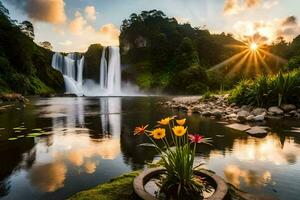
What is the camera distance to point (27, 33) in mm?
63500

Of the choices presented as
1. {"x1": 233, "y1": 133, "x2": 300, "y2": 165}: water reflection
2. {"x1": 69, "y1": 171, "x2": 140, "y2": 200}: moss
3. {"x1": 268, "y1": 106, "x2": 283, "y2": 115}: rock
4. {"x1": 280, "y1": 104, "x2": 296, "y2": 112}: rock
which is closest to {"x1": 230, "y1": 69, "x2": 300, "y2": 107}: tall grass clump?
{"x1": 280, "y1": 104, "x2": 296, "y2": 112}: rock

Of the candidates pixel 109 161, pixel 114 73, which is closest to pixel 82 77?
pixel 114 73

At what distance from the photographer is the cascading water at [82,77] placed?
215 feet

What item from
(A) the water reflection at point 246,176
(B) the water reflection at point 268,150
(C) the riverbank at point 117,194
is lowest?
(B) the water reflection at point 268,150

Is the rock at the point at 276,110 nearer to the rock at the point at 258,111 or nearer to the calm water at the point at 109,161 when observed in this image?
the rock at the point at 258,111

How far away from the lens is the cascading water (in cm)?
6544

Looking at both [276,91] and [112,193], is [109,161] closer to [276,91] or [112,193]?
[112,193]

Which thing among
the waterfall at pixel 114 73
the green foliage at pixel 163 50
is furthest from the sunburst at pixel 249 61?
the waterfall at pixel 114 73

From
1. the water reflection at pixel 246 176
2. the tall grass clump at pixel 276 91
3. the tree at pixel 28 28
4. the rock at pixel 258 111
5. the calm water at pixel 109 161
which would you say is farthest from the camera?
the tree at pixel 28 28

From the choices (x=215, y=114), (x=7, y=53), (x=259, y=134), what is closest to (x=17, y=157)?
(x=259, y=134)

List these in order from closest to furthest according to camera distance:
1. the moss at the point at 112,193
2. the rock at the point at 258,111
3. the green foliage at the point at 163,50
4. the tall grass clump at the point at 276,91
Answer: the moss at the point at 112,193
the rock at the point at 258,111
the tall grass clump at the point at 276,91
the green foliage at the point at 163,50

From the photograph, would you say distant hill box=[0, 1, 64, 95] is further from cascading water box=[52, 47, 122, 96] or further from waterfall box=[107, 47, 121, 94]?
waterfall box=[107, 47, 121, 94]

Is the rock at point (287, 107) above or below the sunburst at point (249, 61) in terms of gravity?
below

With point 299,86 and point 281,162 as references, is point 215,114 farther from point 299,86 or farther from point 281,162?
point 281,162
